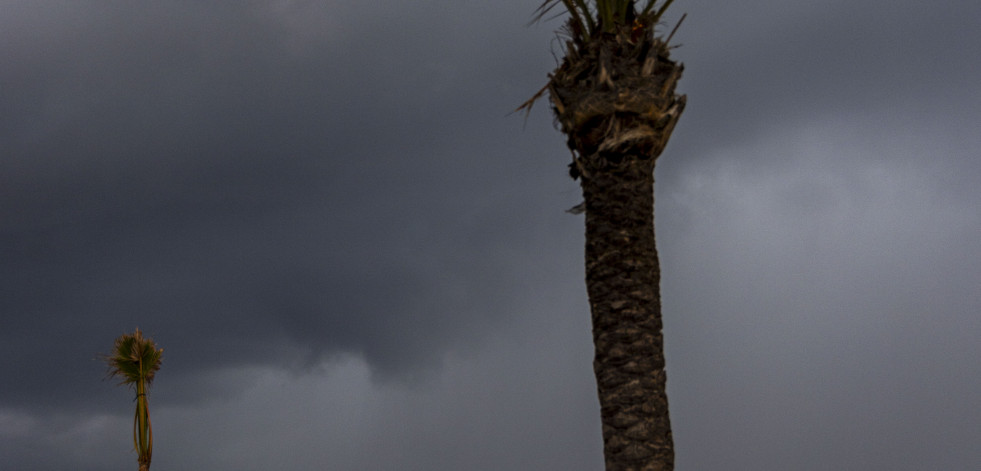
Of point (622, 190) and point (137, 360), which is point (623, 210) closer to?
point (622, 190)

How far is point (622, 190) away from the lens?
11344 mm

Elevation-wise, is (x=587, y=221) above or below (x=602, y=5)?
below

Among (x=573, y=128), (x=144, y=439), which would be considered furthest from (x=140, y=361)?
(x=573, y=128)

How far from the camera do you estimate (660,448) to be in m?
10.6

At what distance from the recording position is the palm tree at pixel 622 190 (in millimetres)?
10617

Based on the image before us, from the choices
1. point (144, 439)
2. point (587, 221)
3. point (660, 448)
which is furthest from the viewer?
point (144, 439)

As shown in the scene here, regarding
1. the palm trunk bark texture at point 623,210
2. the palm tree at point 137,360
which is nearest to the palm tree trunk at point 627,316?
the palm trunk bark texture at point 623,210

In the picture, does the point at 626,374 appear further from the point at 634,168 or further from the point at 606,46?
the point at 606,46

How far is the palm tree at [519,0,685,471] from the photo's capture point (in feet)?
34.8

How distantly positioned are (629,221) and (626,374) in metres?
1.93

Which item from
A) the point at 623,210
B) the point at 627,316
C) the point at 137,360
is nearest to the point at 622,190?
the point at 623,210

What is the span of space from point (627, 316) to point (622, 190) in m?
1.66

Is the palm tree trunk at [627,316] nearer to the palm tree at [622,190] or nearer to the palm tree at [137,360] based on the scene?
the palm tree at [622,190]

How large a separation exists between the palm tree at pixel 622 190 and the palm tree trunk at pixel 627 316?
0.04 ft
